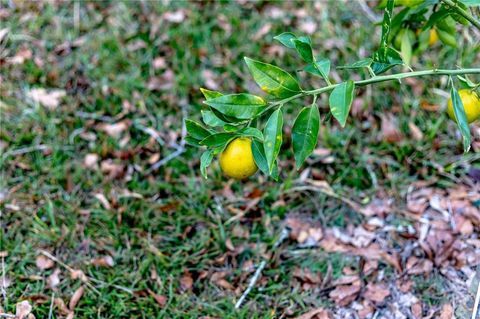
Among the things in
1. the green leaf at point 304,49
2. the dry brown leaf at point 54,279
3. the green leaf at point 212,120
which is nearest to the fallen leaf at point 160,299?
the dry brown leaf at point 54,279

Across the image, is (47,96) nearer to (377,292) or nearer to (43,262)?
(43,262)

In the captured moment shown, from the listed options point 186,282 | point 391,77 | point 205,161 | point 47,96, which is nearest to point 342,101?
point 391,77

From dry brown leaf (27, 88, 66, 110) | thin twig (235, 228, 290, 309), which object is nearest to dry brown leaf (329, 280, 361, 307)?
thin twig (235, 228, 290, 309)

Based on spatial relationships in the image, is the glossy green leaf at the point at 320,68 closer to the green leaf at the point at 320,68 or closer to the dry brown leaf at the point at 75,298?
the green leaf at the point at 320,68

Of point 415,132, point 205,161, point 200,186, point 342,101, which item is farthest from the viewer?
point 415,132

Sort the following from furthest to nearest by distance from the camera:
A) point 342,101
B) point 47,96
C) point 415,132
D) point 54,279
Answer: point 47,96 < point 415,132 < point 54,279 < point 342,101
